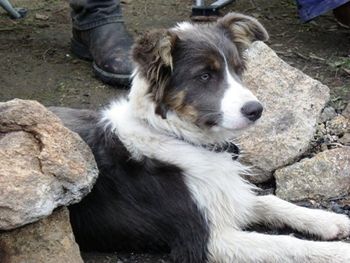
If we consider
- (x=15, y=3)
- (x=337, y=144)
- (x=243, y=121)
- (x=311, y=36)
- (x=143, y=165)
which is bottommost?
(x=15, y=3)

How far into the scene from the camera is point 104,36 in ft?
19.7

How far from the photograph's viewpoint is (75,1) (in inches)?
237

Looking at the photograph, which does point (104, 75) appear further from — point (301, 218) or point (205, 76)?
point (301, 218)

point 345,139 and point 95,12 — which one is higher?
point 345,139

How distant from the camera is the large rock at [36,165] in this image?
327 centimetres

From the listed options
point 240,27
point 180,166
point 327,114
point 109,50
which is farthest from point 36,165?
point 109,50

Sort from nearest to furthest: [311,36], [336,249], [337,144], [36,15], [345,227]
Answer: [336,249] → [345,227] → [337,144] → [311,36] → [36,15]

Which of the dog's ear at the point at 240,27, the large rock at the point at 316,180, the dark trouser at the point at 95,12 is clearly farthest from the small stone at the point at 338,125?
the dark trouser at the point at 95,12

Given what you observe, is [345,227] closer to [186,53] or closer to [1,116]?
[186,53]

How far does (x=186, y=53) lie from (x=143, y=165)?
0.60 m

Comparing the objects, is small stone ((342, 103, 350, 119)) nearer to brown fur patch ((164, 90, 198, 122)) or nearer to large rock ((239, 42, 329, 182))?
large rock ((239, 42, 329, 182))

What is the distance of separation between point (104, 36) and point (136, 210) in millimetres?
2583

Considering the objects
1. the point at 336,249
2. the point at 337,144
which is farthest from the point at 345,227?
the point at 337,144

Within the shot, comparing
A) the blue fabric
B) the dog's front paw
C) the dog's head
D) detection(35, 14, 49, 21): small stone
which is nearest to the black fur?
the dog's head
